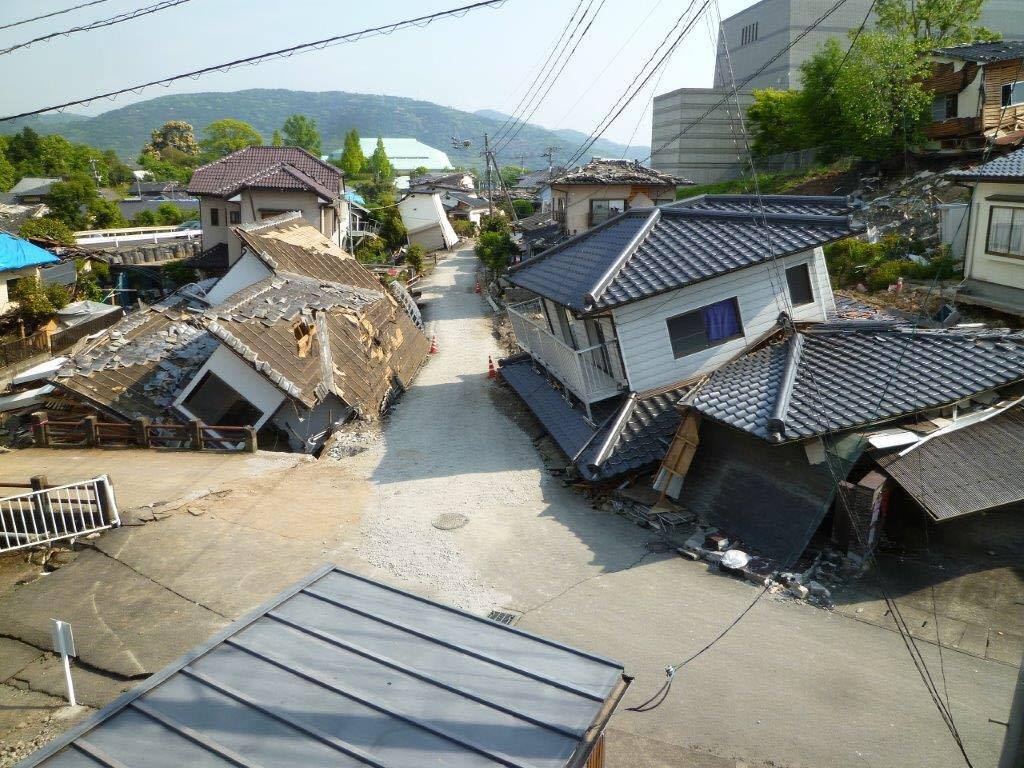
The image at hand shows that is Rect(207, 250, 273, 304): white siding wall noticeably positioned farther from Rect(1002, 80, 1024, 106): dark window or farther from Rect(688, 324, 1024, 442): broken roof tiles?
Rect(1002, 80, 1024, 106): dark window

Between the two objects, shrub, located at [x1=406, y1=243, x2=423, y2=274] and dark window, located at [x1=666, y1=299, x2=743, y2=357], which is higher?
dark window, located at [x1=666, y1=299, x2=743, y2=357]

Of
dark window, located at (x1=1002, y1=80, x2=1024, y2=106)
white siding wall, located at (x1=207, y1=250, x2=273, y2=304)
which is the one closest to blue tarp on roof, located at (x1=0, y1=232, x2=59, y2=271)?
white siding wall, located at (x1=207, y1=250, x2=273, y2=304)

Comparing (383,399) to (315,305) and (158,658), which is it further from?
(158,658)

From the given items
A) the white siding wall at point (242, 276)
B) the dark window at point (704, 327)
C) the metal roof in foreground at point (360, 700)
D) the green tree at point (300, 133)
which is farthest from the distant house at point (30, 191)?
the metal roof in foreground at point (360, 700)

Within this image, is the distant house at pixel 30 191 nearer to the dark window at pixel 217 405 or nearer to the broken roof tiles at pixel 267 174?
the broken roof tiles at pixel 267 174

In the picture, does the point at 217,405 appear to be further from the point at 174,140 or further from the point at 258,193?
the point at 174,140

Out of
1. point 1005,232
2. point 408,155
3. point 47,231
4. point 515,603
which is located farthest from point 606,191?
point 408,155
